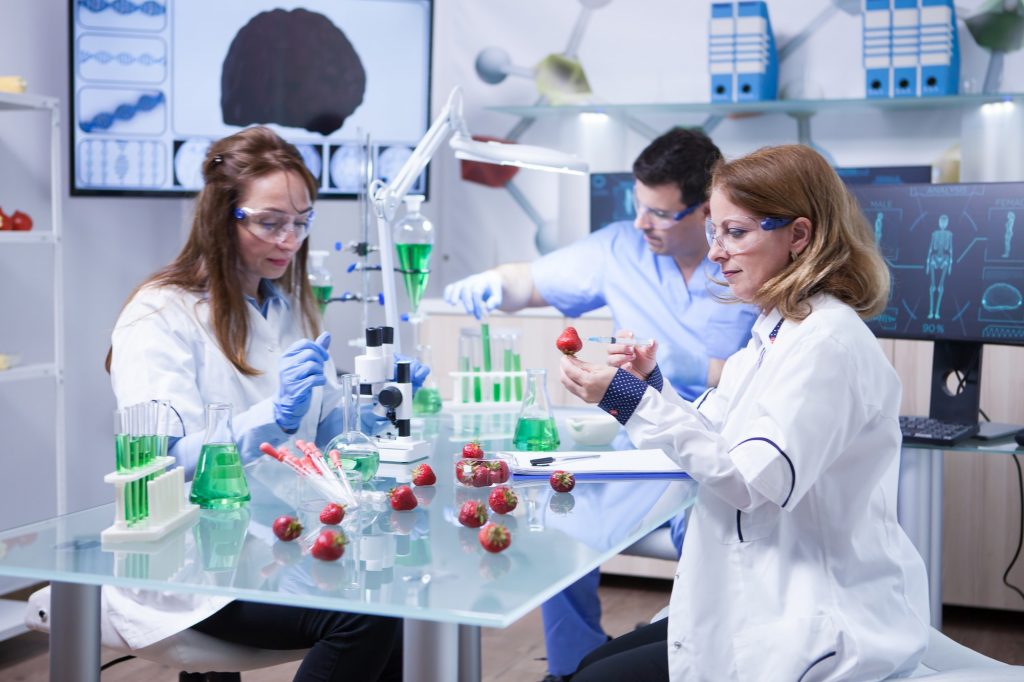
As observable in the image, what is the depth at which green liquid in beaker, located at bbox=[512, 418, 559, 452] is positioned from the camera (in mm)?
2213

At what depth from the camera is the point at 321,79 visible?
4082 mm

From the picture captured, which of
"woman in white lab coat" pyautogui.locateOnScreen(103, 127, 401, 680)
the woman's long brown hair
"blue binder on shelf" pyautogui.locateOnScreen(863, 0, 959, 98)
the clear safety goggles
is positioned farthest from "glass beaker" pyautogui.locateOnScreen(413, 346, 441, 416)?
"blue binder on shelf" pyautogui.locateOnScreen(863, 0, 959, 98)

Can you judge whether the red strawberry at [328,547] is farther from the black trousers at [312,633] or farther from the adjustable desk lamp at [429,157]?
the adjustable desk lamp at [429,157]

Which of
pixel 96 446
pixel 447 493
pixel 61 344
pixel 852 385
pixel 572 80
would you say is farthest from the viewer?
pixel 572 80

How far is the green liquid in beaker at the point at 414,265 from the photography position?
2.44m

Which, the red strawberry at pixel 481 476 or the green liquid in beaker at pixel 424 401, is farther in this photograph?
the green liquid in beaker at pixel 424 401

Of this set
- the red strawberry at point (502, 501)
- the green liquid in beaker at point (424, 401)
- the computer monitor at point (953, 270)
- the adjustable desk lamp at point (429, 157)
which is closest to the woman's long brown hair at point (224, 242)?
the adjustable desk lamp at point (429, 157)

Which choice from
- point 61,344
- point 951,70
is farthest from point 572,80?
point 61,344

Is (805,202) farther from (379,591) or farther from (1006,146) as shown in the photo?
(1006,146)

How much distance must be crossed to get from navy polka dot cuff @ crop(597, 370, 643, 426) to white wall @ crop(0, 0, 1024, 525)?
8.24ft

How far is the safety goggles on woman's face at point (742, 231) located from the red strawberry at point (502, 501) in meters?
0.50

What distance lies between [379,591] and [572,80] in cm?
333

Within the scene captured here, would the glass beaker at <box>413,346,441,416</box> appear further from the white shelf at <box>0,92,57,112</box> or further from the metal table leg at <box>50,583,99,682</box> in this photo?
the white shelf at <box>0,92,57,112</box>

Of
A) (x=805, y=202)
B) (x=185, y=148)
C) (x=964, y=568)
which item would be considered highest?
(x=185, y=148)
